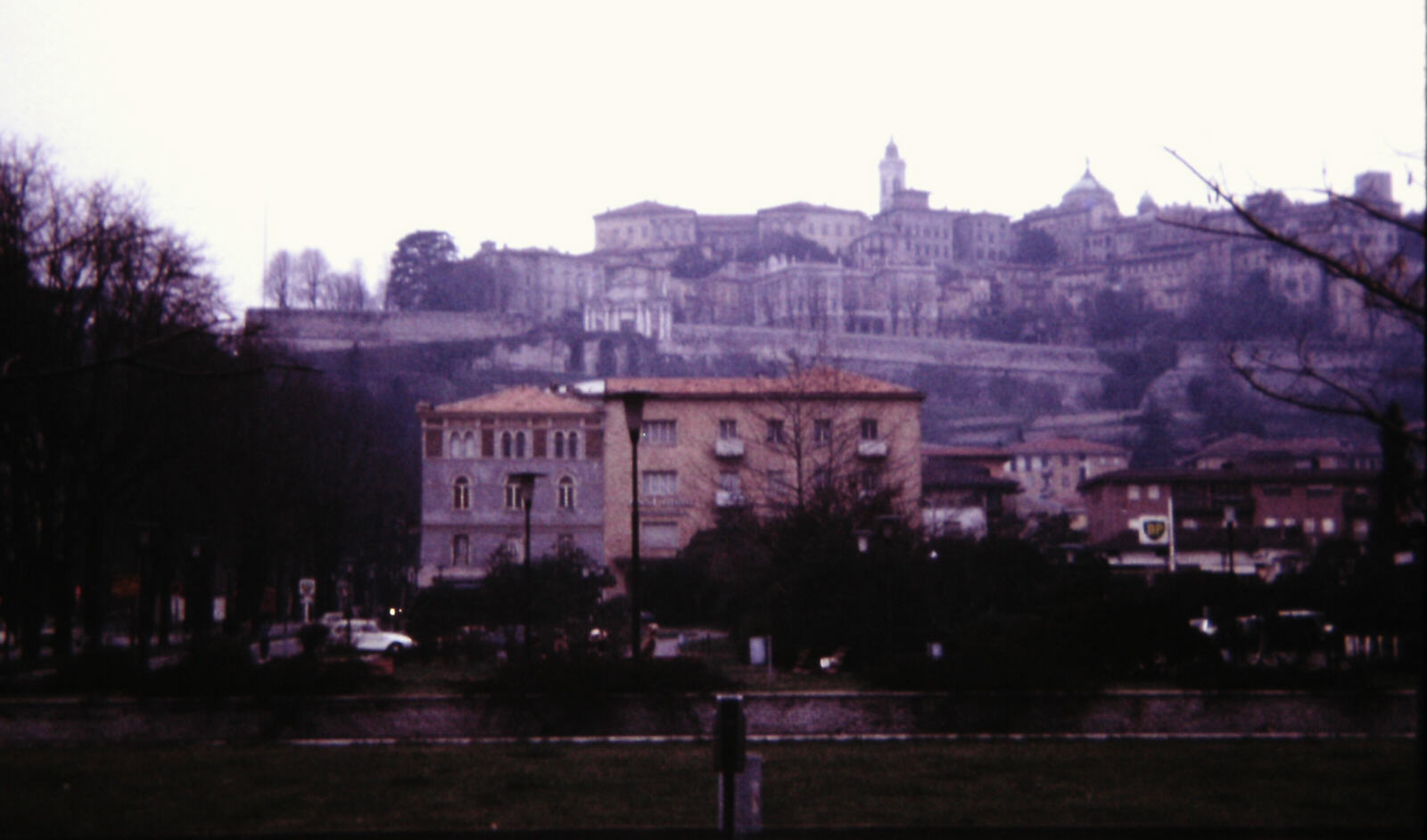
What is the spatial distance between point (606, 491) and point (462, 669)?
32224mm

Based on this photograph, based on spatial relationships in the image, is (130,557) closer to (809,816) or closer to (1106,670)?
(1106,670)

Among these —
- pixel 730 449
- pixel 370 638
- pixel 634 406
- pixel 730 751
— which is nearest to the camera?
pixel 730 751

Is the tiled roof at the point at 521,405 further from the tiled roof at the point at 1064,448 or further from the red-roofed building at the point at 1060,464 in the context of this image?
the tiled roof at the point at 1064,448

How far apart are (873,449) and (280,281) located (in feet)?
261

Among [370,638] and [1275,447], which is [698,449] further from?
[1275,447]

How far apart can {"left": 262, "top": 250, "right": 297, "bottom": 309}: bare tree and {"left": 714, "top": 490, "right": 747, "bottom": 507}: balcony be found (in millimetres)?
70533

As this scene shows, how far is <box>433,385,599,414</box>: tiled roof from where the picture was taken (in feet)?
178

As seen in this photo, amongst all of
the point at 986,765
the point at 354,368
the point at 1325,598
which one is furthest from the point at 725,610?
the point at 354,368

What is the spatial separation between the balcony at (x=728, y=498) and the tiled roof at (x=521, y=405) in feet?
25.0

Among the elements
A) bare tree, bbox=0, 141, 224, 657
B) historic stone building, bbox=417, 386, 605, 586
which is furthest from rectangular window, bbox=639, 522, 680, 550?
bare tree, bbox=0, 141, 224, 657

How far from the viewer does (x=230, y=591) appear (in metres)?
42.1

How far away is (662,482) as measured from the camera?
5325 cm

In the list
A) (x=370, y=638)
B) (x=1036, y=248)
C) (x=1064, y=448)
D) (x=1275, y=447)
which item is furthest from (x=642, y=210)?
(x=370, y=638)

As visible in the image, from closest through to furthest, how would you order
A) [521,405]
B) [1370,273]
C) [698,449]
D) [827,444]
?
[1370,273]
[827,444]
[698,449]
[521,405]
